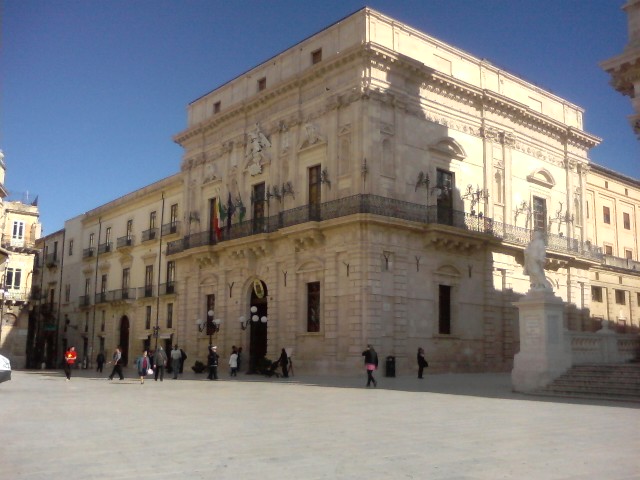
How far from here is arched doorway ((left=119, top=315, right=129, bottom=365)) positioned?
4278 centimetres

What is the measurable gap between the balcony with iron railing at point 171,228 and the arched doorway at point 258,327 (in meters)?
9.78

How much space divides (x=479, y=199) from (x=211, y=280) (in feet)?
43.5

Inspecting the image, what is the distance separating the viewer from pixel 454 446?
8234 mm

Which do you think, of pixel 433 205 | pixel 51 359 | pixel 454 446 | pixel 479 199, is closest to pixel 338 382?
pixel 433 205

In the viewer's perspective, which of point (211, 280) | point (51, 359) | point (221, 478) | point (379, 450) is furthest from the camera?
point (51, 359)

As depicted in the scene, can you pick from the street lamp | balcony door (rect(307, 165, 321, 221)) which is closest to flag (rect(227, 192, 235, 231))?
the street lamp

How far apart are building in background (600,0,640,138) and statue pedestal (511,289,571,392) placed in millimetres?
5744

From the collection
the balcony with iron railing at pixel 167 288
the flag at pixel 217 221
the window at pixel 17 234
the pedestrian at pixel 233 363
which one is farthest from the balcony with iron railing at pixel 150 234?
the pedestrian at pixel 233 363

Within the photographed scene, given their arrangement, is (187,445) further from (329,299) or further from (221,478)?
(329,299)

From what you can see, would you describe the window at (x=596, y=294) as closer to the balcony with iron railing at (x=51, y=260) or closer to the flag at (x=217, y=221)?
the flag at (x=217, y=221)

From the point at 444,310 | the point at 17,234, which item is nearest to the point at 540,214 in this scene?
the point at 444,310

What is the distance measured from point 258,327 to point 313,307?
439cm

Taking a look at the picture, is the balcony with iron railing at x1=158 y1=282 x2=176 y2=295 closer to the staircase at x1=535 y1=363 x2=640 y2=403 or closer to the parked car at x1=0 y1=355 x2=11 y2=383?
the parked car at x1=0 y1=355 x2=11 y2=383

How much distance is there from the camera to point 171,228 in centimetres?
3959
